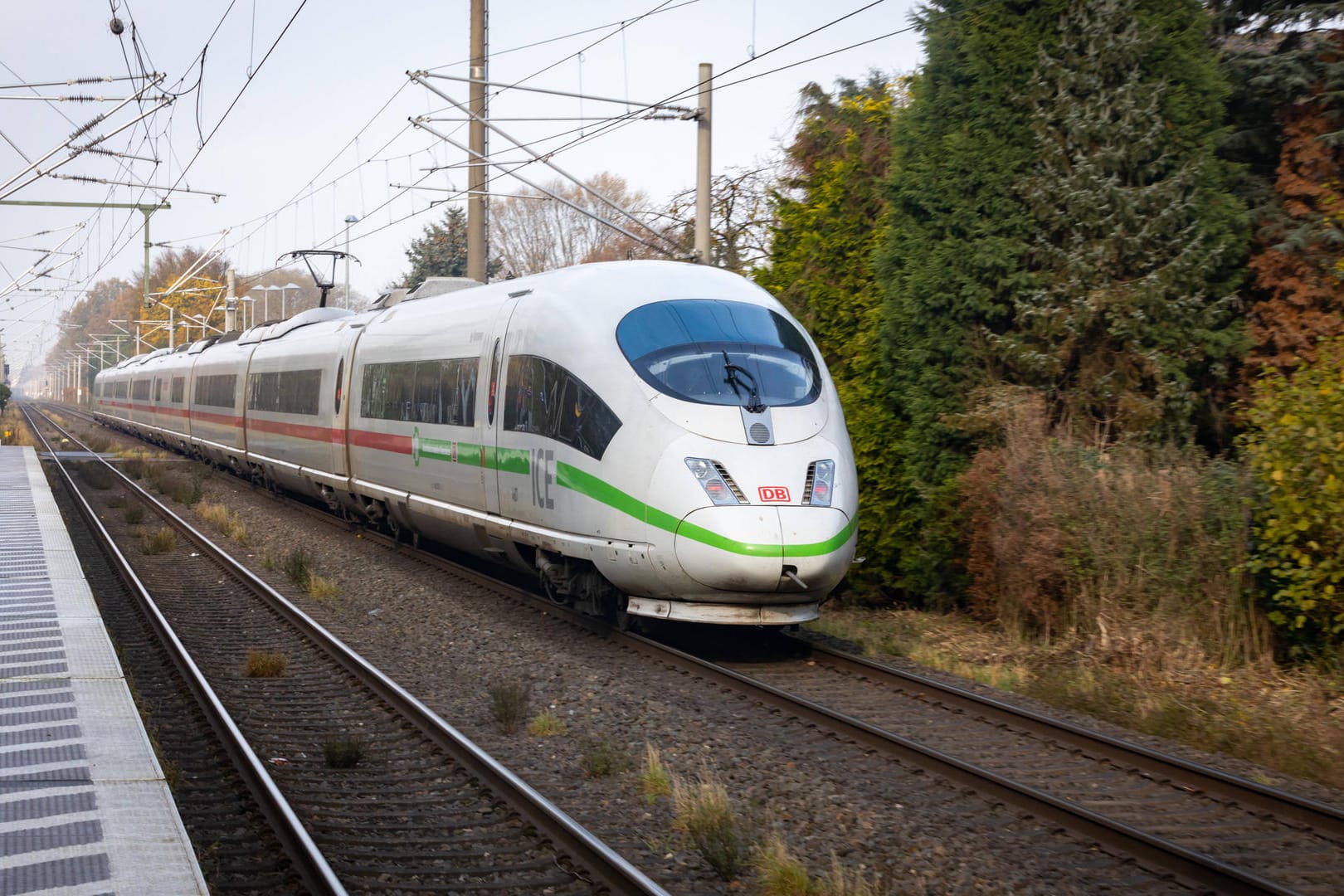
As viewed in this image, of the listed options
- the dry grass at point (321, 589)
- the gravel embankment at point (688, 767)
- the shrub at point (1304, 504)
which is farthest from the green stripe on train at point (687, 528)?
the dry grass at point (321, 589)

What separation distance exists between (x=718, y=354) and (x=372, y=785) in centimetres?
462

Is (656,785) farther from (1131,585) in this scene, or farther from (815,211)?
(815,211)

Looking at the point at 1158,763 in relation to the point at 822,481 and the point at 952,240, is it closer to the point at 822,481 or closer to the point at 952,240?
the point at 822,481

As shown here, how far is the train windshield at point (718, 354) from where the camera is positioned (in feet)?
32.3

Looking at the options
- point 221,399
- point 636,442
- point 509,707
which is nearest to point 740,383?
point 636,442

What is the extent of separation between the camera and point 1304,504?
28.8ft

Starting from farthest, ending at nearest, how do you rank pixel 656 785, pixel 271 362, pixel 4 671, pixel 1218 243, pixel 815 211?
→ 1. pixel 271 362
2. pixel 815 211
3. pixel 1218 243
4. pixel 4 671
5. pixel 656 785

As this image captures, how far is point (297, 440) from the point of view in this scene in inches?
826

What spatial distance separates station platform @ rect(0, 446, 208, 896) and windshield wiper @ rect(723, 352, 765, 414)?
16.1 ft

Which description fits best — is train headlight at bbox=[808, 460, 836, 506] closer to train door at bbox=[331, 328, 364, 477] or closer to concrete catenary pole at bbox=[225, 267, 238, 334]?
train door at bbox=[331, 328, 364, 477]

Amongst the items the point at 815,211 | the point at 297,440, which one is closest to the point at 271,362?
the point at 297,440

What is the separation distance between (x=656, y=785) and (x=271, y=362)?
18939 mm

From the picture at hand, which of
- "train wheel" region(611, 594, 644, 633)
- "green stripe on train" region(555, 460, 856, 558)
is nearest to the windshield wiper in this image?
"green stripe on train" region(555, 460, 856, 558)

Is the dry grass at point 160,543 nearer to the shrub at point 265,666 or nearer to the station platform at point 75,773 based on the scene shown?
the station platform at point 75,773
